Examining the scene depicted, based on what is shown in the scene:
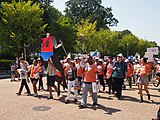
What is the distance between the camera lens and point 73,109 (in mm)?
8695

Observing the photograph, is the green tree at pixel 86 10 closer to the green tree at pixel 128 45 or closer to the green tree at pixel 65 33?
the green tree at pixel 128 45

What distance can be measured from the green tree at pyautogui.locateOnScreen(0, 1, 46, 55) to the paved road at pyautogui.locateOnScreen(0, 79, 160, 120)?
71.1 ft

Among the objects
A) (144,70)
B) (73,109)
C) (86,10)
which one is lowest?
(73,109)

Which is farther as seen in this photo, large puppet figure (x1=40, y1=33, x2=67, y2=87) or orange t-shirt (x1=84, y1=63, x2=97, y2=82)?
large puppet figure (x1=40, y1=33, x2=67, y2=87)

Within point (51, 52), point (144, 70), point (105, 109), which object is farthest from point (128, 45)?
point (105, 109)

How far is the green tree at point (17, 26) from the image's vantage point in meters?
31.4

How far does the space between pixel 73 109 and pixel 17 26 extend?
24900mm

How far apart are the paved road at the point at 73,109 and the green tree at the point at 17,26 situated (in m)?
A: 21.7

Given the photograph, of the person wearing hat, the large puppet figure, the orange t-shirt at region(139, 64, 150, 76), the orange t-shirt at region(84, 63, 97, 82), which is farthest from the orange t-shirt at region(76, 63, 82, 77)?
the orange t-shirt at region(139, 64, 150, 76)

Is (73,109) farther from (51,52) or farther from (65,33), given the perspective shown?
(65,33)

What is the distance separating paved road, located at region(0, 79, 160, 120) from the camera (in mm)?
7719

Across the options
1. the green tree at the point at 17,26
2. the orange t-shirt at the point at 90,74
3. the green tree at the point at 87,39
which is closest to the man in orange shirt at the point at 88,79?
the orange t-shirt at the point at 90,74

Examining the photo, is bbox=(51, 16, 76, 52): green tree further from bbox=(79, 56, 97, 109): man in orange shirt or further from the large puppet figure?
bbox=(79, 56, 97, 109): man in orange shirt

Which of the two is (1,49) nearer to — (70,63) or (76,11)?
(70,63)
